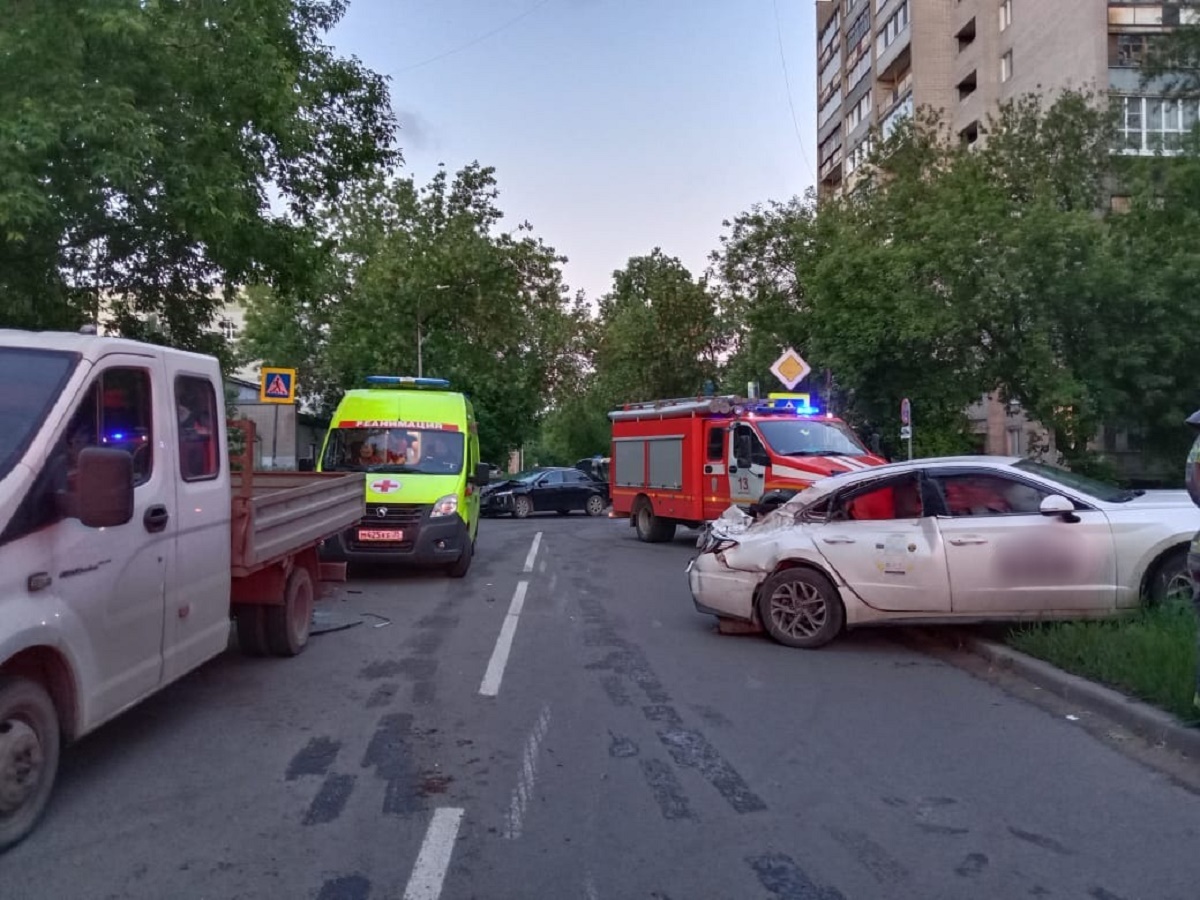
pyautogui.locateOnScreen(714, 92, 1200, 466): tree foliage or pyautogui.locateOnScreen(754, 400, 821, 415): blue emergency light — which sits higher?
pyautogui.locateOnScreen(714, 92, 1200, 466): tree foliage

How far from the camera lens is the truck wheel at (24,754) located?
15.9 feet

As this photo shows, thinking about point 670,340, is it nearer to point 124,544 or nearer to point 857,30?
point 857,30

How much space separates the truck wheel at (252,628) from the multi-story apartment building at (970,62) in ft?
66.1

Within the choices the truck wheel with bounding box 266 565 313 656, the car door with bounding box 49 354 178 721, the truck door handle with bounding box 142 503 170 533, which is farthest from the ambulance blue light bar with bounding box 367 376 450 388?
the truck door handle with bounding box 142 503 170 533

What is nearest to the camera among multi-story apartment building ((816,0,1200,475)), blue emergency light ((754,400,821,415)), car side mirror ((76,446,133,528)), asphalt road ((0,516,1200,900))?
asphalt road ((0,516,1200,900))

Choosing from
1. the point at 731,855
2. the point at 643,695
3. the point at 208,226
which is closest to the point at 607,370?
the point at 208,226

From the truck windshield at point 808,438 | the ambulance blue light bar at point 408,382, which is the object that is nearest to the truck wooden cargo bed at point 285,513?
the ambulance blue light bar at point 408,382

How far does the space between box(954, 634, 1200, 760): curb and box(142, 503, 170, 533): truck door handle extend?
18.5ft

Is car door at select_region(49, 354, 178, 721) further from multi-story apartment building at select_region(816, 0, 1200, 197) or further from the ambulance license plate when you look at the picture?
multi-story apartment building at select_region(816, 0, 1200, 197)

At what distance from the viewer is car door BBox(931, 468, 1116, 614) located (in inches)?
354

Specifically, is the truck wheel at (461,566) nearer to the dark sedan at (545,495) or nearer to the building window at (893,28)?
the dark sedan at (545,495)

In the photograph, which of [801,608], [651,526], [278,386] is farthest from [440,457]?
[651,526]

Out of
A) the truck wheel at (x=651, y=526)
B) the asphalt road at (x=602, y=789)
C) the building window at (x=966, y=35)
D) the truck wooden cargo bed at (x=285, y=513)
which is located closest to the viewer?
the asphalt road at (x=602, y=789)

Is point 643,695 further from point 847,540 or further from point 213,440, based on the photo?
point 213,440
